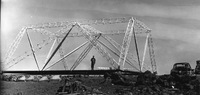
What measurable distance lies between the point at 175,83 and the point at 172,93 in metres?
3.49

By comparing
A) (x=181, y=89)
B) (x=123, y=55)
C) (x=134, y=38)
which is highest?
(x=134, y=38)

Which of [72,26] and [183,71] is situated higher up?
[72,26]

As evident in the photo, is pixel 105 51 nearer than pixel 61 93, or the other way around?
pixel 61 93

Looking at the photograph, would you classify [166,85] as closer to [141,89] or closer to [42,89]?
[141,89]

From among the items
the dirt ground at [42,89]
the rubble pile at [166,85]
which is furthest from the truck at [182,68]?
the dirt ground at [42,89]

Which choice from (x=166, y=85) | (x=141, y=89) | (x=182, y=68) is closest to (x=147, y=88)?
(x=141, y=89)

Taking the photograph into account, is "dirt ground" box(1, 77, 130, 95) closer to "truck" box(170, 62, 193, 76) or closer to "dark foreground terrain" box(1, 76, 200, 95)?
"dark foreground terrain" box(1, 76, 200, 95)

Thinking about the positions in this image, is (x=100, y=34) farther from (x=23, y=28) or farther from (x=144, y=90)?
(x=144, y=90)

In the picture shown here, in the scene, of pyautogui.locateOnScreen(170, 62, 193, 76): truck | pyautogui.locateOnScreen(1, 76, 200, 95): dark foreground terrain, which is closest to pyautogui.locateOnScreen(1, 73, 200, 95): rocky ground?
pyautogui.locateOnScreen(1, 76, 200, 95): dark foreground terrain

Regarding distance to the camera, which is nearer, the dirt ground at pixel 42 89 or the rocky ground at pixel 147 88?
the dirt ground at pixel 42 89

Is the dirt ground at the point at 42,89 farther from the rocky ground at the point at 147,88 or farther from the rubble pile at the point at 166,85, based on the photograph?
the rubble pile at the point at 166,85

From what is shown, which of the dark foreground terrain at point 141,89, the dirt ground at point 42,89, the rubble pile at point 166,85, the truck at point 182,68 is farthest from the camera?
the truck at point 182,68

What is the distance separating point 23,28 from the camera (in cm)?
3750

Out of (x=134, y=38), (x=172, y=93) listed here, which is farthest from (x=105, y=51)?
(x=172, y=93)
